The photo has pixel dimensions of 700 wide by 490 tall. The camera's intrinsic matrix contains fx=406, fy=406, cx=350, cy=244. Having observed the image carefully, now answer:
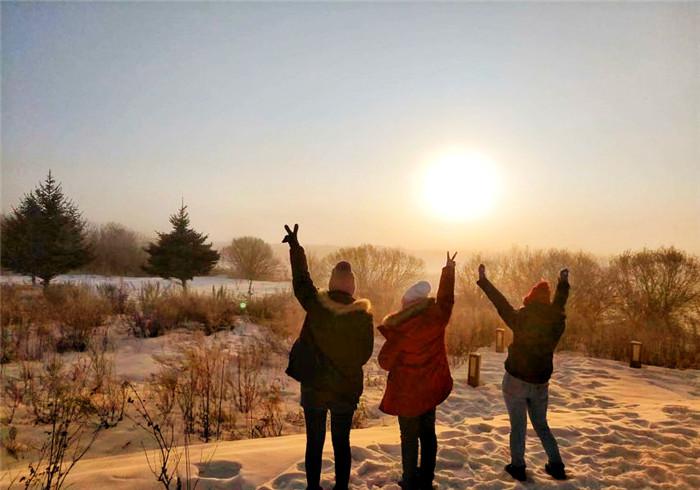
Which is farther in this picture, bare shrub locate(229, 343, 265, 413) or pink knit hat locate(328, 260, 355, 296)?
bare shrub locate(229, 343, 265, 413)

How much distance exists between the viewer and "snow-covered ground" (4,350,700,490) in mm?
4062

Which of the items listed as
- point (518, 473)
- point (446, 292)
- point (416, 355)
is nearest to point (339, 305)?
point (416, 355)

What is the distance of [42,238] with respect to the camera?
66.7ft

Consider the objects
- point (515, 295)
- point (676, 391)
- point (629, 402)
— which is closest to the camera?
point (629, 402)

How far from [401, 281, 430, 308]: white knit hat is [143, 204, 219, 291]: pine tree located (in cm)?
2355

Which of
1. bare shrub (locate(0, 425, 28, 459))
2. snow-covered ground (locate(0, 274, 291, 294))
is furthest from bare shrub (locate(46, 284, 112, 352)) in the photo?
bare shrub (locate(0, 425, 28, 459))

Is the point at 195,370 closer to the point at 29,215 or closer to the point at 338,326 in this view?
the point at 338,326

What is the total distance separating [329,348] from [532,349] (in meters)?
2.05

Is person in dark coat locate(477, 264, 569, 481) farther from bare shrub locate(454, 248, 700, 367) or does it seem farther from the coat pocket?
bare shrub locate(454, 248, 700, 367)

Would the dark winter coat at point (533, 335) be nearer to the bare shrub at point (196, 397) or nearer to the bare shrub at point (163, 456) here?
the bare shrub at point (163, 456)

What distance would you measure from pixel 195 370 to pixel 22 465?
3.10 m

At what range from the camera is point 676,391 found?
9.75 metres

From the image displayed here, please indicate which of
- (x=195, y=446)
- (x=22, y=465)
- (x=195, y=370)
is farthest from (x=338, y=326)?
(x=195, y=370)

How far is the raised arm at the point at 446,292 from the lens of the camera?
3.58m
